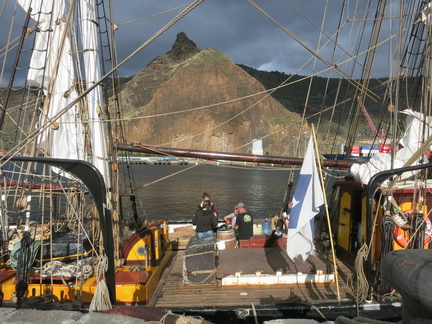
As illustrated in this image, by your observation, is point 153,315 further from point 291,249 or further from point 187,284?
point 187,284

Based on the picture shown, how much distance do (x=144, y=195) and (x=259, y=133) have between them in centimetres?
7152

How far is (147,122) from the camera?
344 ft

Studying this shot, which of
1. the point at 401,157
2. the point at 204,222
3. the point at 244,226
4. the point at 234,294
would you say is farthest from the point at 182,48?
the point at 234,294

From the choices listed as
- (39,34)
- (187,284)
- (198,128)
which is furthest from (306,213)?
(198,128)

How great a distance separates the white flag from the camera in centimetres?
460

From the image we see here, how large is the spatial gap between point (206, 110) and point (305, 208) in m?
98.0

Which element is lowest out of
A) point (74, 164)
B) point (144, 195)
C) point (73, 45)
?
point (144, 195)

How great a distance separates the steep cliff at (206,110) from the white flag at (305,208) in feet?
292

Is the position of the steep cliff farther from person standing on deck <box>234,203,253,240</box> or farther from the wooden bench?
the wooden bench

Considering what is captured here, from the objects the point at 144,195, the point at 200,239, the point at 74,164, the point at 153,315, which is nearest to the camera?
the point at 153,315

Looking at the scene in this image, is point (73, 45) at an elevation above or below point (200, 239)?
above

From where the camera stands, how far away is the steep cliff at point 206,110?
10125 centimetres

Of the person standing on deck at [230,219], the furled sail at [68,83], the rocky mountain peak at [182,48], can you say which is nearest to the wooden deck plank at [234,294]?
the furled sail at [68,83]

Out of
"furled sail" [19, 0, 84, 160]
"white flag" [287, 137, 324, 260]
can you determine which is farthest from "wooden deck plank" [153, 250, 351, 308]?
"furled sail" [19, 0, 84, 160]
